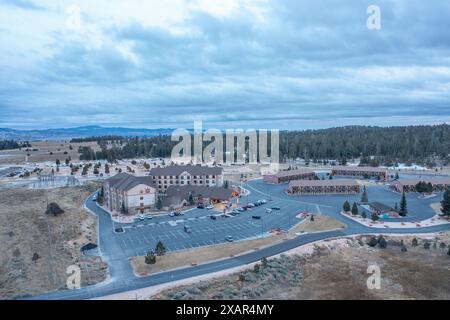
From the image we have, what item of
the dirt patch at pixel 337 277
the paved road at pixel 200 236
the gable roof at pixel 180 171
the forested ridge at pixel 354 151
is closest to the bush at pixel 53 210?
the paved road at pixel 200 236

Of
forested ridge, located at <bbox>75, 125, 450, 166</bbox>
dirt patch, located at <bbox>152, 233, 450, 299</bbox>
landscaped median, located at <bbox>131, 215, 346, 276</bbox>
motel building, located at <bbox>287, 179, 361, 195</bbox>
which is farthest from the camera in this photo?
forested ridge, located at <bbox>75, 125, 450, 166</bbox>

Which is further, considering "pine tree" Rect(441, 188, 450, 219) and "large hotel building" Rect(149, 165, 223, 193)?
"large hotel building" Rect(149, 165, 223, 193)

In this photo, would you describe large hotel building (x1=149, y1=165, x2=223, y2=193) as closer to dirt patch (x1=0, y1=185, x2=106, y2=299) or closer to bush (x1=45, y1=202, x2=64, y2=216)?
dirt patch (x1=0, y1=185, x2=106, y2=299)

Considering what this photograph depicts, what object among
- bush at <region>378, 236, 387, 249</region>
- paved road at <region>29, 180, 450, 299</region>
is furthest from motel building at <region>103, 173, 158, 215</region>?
bush at <region>378, 236, 387, 249</region>

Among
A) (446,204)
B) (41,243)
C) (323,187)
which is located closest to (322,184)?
(323,187)

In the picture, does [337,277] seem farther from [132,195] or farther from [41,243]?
[132,195]

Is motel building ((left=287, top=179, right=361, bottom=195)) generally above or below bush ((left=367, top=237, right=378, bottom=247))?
above
